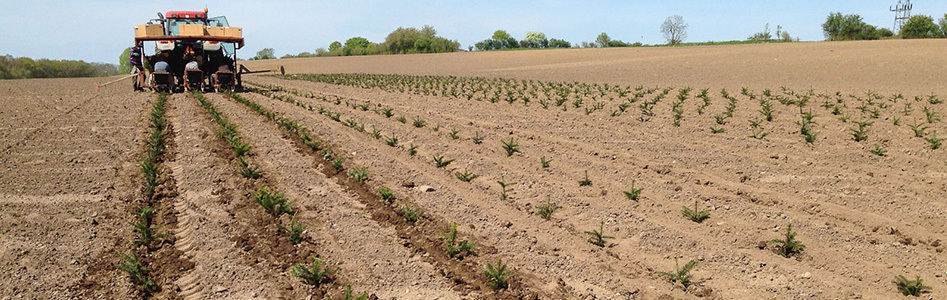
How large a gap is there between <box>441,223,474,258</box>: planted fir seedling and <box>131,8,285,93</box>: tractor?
14335 mm

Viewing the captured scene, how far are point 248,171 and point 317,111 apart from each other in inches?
262

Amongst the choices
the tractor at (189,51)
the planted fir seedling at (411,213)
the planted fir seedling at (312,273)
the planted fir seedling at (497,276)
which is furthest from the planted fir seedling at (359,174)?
the tractor at (189,51)

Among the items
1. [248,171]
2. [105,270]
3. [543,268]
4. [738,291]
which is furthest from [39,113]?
[738,291]

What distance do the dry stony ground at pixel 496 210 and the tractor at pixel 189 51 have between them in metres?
7.51

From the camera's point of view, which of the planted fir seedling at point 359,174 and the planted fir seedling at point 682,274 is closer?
the planted fir seedling at point 682,274

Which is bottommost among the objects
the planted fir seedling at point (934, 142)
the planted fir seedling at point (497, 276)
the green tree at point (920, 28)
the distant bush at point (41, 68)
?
the planted fir seedling at point (497, 276)

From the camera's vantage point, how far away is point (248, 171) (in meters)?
6.80

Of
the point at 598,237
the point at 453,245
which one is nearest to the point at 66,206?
the point at 453,245

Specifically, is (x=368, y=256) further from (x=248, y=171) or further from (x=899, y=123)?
(x=899, y=123)

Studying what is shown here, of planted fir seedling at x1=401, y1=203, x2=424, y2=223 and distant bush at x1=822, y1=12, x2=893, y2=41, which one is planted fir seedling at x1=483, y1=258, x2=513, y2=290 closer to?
planted fir seedling at x1=401, y1=203, x2=424, y2=223

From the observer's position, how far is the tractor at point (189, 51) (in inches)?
716

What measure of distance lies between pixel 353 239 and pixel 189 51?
15923 millimetres

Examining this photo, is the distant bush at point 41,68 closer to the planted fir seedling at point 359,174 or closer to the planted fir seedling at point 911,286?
the planted fir seedling at point 359,174

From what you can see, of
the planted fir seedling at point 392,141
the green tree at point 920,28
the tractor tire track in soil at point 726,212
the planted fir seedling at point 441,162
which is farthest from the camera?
the green tree at point 920,28
